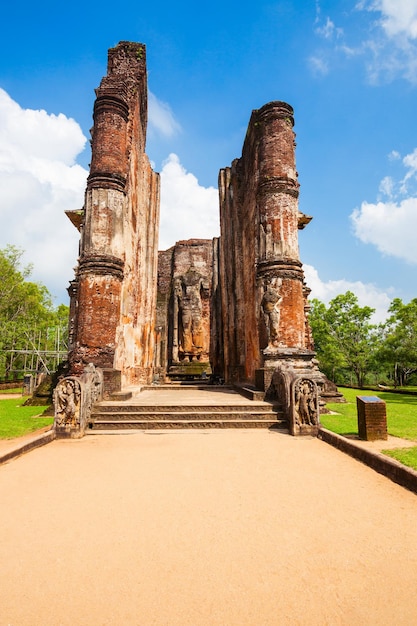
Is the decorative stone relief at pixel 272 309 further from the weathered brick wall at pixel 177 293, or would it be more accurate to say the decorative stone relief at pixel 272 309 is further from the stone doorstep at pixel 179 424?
the weathered brick wall at pixel 177 293

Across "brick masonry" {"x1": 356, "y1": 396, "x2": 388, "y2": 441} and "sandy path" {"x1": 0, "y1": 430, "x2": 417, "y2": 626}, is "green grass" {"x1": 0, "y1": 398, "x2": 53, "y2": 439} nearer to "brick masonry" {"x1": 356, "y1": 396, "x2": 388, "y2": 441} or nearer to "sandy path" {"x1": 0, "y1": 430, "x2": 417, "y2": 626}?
"sandy path" {"x1": 0, "y1": 430, "x2": 417, "y2": 626}

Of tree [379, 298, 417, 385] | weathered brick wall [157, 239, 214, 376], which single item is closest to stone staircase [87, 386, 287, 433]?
weathered brick wall [157, 239, 214, 376]

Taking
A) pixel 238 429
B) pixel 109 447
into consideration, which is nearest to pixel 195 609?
pixel 109 447

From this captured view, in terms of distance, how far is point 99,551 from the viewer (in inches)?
90.7

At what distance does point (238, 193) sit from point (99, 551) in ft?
44.3

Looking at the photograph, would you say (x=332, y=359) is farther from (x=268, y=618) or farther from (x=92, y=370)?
(x=268, y=618)

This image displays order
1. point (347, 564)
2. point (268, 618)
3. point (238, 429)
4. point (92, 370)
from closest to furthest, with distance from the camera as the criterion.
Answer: point (268, 618) < point (347, 564) < point (238, 429) < point (92, 370)

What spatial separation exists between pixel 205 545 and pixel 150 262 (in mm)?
13049

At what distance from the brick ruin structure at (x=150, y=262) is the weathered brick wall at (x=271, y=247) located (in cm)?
3

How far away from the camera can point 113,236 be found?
949 cm

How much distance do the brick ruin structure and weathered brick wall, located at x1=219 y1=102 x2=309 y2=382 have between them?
3 centimetres

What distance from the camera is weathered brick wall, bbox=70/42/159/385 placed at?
9102 mm

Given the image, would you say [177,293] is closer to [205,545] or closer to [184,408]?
[184,408]

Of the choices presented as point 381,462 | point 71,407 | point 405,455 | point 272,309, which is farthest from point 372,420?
point 71,407
